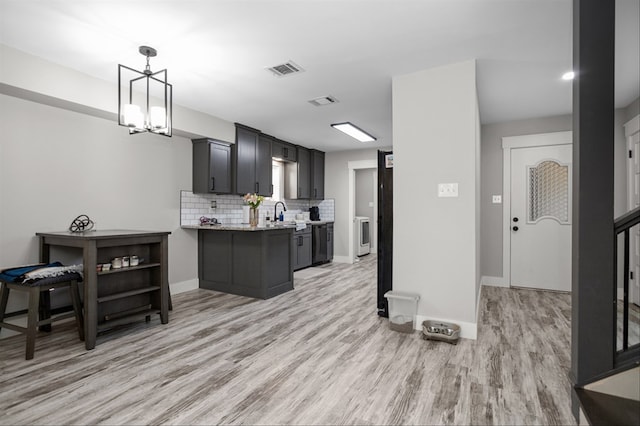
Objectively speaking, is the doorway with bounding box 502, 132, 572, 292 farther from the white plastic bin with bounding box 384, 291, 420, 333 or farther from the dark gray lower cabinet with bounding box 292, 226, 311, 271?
the dark gray lower cabinet with bounding box 292, 226, 311, 271

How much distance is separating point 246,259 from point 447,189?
270cm

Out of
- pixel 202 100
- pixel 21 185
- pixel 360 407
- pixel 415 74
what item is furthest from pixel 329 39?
pixel 21 185

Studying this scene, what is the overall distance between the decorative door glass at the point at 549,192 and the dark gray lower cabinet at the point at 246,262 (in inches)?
145

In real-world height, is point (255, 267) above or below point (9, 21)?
below

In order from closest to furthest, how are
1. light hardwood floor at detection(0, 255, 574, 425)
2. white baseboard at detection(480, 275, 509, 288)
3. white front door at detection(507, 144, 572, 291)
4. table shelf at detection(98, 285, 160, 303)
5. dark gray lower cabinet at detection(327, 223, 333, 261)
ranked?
light hardwood floor at detection(0, 255, 574, 425), table shelf at detection(98, 285, 160, 303), white front door at detection(507, 144, 572, 291), white baseboard at detection(480, 275, 509, 288), dark gray lower cabinet at detection(327, 223, 333, 261)

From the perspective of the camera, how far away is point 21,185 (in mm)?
3041

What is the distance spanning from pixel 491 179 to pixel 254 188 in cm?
383

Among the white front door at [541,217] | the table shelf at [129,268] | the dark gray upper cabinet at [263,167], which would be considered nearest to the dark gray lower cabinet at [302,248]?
the dark gray upper cabinet at [263,167]

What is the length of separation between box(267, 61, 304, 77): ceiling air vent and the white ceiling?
0.07m

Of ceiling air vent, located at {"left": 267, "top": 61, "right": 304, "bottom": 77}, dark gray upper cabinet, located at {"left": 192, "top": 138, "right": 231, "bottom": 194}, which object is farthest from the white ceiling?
dark gray upper cabinet, located at {"left": 192, "top": 138, "right": 231, "bottom": 194}

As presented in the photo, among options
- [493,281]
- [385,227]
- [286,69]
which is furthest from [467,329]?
[286,69]

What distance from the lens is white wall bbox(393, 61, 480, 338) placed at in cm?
292

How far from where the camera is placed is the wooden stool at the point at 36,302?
249cm

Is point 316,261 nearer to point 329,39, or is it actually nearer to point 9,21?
point 329,39
